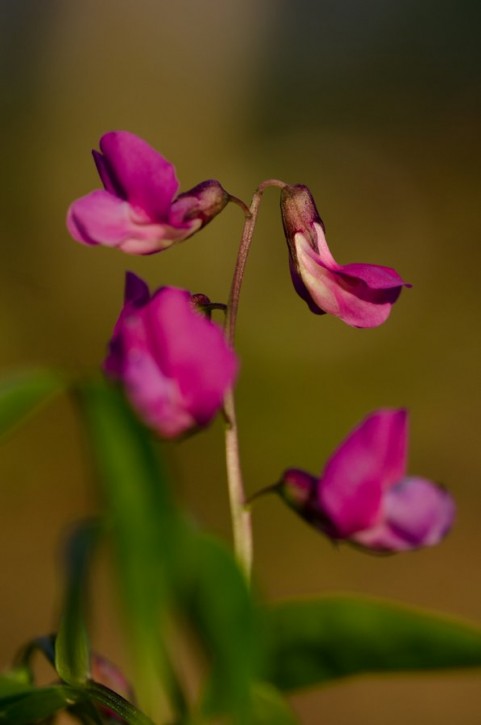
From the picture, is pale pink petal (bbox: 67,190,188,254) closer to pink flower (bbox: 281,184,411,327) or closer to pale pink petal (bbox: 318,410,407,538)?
pink flower (bbox: 281,184,411,327)

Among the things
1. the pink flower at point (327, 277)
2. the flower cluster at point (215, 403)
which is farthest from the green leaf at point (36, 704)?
the pink flower at point (327, 277)

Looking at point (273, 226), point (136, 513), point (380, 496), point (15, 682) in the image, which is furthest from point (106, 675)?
point (273, 226)

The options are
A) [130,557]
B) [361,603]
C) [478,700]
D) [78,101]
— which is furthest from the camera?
[78,101]

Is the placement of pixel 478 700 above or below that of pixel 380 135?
below

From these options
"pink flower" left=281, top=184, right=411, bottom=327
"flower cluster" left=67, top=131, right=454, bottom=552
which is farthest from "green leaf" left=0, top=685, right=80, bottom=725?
"pink flower" left=281, top=184, right=411, bottom=327

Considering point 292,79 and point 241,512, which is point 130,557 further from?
point 292,79

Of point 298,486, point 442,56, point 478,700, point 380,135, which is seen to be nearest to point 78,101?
point 380,135

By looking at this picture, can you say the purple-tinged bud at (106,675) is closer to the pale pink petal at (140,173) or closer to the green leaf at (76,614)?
the green leaf at (76,614)
